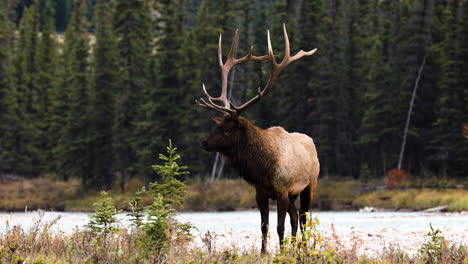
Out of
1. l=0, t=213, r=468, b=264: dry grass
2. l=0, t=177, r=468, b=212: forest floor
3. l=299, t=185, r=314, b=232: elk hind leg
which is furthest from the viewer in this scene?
l=0, t=177, r=468, b=212: forest floor

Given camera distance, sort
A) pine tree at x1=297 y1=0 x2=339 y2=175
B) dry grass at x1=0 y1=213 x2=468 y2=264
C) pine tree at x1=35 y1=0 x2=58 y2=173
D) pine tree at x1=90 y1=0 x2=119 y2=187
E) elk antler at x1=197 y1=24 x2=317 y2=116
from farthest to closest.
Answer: pine tree at x1=35 y1=0 x2=58 y2=173, pine tree at x1=297 y1=0 x2=339 y2=175, pine tree at x1=90 y1=0 x2=119 y2=187, elk antler at x1=197 y1=24 x2=317 y2=116, dry grass at x1=0 y1=213 x2=468 y2=264

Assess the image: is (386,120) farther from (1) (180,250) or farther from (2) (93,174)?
(1) (180,250)

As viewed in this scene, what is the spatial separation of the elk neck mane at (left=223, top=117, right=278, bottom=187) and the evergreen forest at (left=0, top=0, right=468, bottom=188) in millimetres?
27914

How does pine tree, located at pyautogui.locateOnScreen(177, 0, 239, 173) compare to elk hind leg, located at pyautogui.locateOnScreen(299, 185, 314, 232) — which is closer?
elk hind leg, located at pyautogui.locateOnScreen(299, 185, 314, 232)

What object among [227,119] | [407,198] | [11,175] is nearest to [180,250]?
[227,119]

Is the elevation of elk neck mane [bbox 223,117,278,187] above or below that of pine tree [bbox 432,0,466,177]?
below

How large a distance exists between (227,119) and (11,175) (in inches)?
1498

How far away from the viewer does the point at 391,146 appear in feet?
133

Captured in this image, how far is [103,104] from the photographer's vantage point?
40562mm

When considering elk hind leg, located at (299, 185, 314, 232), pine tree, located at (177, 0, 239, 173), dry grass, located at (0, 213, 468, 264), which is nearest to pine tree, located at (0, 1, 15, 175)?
pine tree, located at (177, 0, 239, 173)

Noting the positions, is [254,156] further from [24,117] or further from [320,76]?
[24,117]

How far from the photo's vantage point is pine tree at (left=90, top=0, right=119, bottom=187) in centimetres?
4003

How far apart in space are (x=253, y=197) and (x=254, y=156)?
24.0 m

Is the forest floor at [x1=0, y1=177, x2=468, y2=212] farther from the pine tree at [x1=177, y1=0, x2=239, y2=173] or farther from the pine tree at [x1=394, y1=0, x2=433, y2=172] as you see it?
the pine tree at [x1=394, y1=0, x2=433, y2=172]
